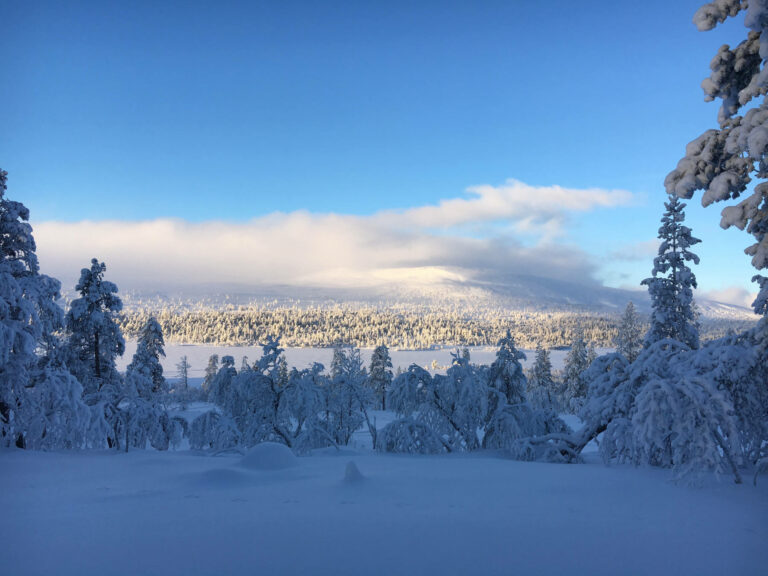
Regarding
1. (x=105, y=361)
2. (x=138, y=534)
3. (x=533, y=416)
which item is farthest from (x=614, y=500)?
(x=105, y=361)

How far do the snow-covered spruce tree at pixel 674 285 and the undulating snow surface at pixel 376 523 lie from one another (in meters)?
12.6

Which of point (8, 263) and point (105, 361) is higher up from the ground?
point (8, 263)

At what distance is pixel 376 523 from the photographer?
5086mm

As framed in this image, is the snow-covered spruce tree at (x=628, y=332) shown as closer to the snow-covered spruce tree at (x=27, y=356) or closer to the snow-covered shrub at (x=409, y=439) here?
the snow-covered shrub at (x=409, y=439)

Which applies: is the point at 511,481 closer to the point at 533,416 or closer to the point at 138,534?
the point at 138,534

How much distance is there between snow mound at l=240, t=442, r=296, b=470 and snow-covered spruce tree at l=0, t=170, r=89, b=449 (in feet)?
20.5

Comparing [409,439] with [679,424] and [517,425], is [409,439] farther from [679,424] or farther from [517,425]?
[679,424]

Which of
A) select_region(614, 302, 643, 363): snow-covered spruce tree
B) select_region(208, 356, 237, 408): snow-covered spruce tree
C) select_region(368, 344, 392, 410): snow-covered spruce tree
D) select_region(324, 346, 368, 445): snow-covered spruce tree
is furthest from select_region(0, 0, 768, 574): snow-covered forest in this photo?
select_region(368, 344, 392, 410): snow-covered spruce tree

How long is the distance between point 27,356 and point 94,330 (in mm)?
7450

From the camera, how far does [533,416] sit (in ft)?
45.7

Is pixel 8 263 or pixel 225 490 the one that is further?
pixel 8 263

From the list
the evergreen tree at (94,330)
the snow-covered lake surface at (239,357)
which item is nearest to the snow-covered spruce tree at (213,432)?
the evergreen tree at (94,330)

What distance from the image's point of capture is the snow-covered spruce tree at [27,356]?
10617mm

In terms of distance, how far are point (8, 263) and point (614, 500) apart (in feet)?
47.6
